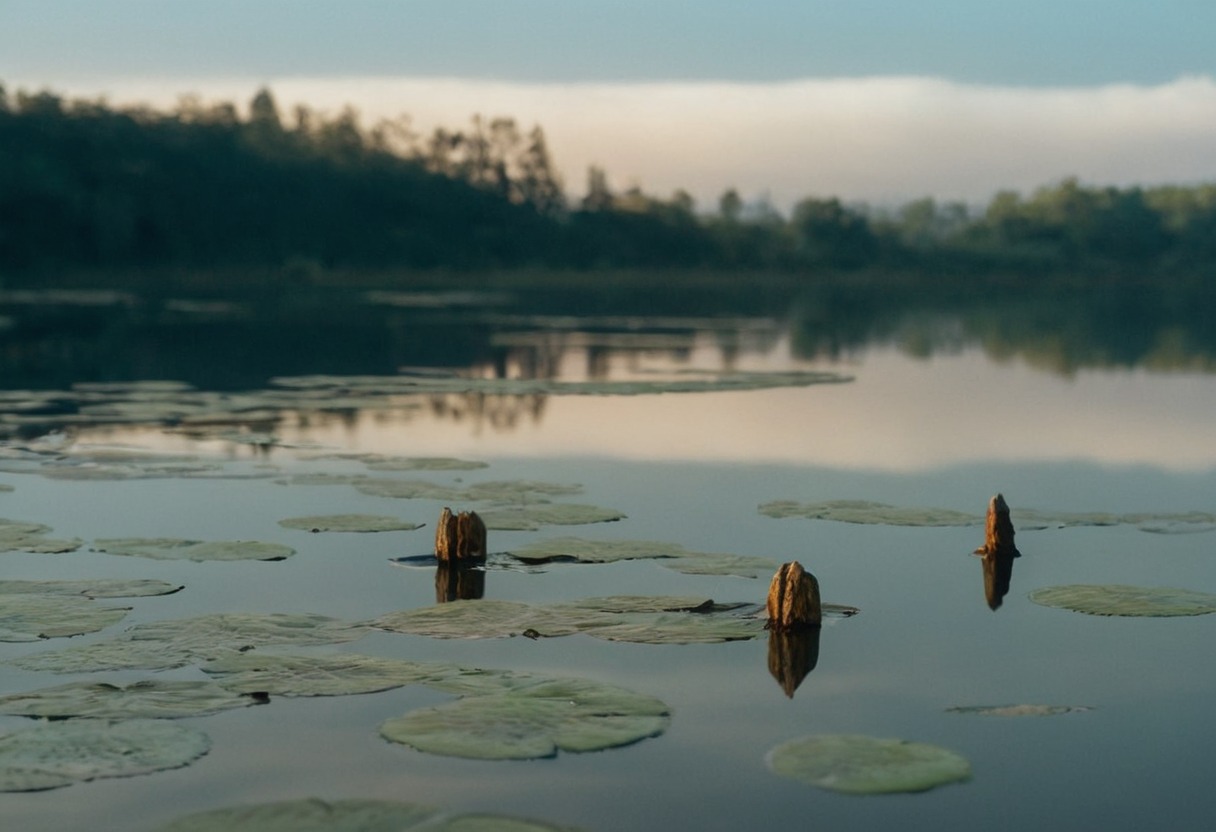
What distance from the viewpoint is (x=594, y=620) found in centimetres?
907

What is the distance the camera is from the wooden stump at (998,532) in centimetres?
1162

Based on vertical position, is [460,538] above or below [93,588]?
above

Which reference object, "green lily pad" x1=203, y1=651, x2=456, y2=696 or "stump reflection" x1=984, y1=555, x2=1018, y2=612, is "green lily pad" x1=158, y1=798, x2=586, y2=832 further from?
"stump reflection" x1=984, y1=555, x2=1018, y2=612

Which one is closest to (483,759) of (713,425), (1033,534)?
(1033,534)

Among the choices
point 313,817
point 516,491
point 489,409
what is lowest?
point 313,817

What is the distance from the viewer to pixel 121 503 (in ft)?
44.0

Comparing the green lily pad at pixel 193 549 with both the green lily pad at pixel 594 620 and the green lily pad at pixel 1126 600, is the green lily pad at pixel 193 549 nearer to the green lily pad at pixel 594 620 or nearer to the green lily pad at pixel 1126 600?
the green lily pad at pixel 594 620

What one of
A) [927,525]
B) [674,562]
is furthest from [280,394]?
[674,562]

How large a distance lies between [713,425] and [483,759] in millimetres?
14139

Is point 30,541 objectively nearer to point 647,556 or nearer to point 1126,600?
point 647,556

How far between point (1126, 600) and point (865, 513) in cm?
332

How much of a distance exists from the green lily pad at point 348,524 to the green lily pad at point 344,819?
594cm

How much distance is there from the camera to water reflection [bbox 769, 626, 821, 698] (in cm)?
816

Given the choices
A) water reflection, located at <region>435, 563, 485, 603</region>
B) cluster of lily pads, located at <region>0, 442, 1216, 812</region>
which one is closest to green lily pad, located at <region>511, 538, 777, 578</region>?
cluster of lily pads, located at <region>0, 442, 1216, 812</region>
